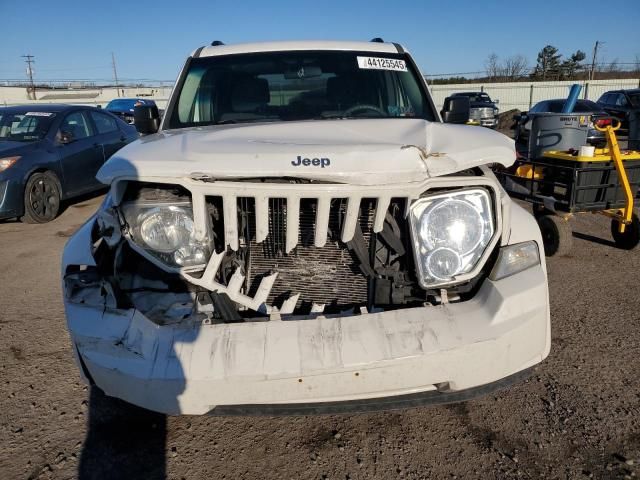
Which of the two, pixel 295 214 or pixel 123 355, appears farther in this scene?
pixel 295 214

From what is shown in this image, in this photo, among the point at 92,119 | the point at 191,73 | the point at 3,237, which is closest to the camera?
the point at 191,73

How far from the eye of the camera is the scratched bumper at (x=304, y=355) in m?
1.79

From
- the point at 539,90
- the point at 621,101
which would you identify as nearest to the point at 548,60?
the point at 539,90

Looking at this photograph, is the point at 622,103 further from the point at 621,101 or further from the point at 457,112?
the point at 457,112

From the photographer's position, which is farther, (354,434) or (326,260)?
Result: (354,434)

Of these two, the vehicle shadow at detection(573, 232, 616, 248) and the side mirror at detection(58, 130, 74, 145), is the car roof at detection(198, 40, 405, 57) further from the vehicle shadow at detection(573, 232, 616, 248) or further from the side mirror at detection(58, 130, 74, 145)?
the side mirror at detection(58, 130, 74, 145)

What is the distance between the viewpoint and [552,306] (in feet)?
12.6

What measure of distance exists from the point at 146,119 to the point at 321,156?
200 centimetres

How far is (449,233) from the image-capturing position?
209cm

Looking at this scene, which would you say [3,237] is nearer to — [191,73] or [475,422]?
[191,73]

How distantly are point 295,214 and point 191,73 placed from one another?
219 cm

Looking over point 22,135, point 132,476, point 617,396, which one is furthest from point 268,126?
point 22,135

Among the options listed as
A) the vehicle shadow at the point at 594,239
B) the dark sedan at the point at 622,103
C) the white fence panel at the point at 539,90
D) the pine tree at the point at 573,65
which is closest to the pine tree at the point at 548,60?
the pine tree at the point at 573,65

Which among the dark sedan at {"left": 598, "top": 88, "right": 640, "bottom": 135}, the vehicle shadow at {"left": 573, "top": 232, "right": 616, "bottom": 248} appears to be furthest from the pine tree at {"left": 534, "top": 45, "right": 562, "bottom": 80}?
the vehicle shadow at {"left": 573, "top": 232, "right": 616, "bottom": 248}
